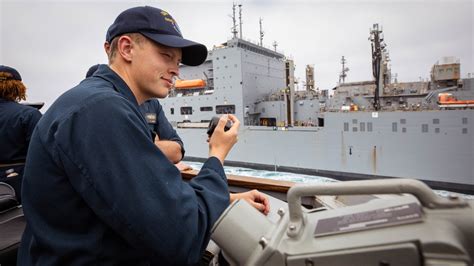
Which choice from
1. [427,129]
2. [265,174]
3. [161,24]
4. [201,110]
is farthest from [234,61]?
[161,24]

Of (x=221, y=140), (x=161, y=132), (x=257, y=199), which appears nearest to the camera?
(x=221, y=140)

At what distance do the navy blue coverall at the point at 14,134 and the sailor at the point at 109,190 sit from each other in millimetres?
1576

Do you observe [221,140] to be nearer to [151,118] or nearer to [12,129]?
[151,118]

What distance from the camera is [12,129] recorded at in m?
1.99

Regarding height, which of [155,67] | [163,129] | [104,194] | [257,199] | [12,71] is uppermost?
[12,71]

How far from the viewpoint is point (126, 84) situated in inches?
35.2

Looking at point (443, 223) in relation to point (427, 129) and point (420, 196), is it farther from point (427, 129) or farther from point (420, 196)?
point (427, 129)

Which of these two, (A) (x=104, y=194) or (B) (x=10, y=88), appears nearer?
(A) (x=104, y=194)

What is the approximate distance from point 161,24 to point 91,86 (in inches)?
12.6

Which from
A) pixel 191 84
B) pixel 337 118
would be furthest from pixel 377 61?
pixel 191 84

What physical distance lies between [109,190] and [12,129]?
2008mm

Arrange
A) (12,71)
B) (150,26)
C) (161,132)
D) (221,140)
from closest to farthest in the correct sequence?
(150,26)
(221,140)
(161,132)
(12,71)

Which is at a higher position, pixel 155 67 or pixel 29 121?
pixel 155 67

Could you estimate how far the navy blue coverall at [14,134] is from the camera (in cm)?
200
